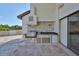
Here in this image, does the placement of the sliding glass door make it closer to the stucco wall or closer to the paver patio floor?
the paver patio floor

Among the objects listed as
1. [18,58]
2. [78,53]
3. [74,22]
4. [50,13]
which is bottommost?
[78,53]

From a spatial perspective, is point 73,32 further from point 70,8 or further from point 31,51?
point 31,51

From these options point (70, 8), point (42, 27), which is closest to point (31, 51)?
point (70, 8)

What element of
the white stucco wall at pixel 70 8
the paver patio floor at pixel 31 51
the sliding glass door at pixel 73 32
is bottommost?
the paver patio floor at pixel 31 51

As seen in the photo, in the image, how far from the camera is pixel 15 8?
15883 millimetres

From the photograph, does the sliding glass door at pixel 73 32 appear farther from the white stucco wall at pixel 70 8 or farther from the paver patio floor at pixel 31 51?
the paver patio floor at pixel 31 51

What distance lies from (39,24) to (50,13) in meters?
1.85

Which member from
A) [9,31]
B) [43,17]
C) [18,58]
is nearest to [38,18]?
[43,17]

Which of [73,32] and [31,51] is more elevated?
[73,32]

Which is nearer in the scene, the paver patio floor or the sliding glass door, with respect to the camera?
the sliding glass door

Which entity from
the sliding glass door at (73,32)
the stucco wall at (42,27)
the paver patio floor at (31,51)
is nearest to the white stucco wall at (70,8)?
the sliding glass door at (73,32)

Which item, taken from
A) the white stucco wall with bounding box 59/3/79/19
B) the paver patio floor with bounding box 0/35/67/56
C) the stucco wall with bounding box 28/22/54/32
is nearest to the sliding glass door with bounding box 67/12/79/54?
the white stucco wall with bounding box 59/3/79/19

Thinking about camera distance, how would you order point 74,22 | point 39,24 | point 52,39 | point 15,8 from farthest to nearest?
point 15,8 → point 39,24 → point 52,39 → point 74,22

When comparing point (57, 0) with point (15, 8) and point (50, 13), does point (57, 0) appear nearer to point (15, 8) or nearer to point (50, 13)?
point (50, 13)
